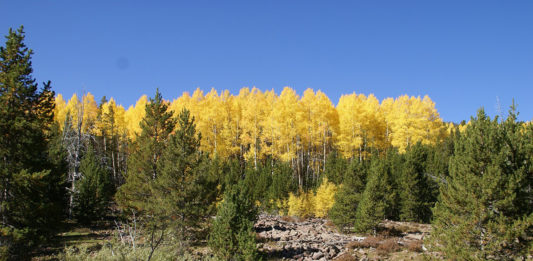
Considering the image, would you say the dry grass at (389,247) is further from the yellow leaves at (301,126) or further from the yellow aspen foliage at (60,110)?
the yellow aspen foliage at (60,110)

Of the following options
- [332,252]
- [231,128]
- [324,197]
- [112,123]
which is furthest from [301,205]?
[112,123]

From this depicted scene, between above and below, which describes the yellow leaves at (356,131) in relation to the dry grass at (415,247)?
above

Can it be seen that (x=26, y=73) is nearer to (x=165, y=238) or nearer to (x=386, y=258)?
(x=165, y=238)

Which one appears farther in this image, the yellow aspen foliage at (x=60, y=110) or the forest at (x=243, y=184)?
the yellow aspen foliage at (x=60, y=110)

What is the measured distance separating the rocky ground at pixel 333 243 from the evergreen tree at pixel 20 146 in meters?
10.3

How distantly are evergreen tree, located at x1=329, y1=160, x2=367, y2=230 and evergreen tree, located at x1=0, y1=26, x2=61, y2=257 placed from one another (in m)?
18.2

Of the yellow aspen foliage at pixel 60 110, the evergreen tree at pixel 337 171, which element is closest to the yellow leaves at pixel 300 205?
the evergreen tree at pixel 337 171

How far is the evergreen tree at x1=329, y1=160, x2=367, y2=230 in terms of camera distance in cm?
2372

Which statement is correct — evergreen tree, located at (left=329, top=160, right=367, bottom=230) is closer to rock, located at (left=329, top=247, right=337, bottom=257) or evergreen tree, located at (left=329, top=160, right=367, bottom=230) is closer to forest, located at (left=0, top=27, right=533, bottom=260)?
forest, located at (left=0, top=27, right=533, bottom=260)

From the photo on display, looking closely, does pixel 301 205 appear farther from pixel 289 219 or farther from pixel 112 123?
pixel 112 123

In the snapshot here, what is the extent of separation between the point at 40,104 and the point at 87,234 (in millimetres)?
11098

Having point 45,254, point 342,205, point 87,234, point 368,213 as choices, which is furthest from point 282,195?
point 45,254

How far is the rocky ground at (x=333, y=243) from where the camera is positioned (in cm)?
1692

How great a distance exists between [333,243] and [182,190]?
9.78m
